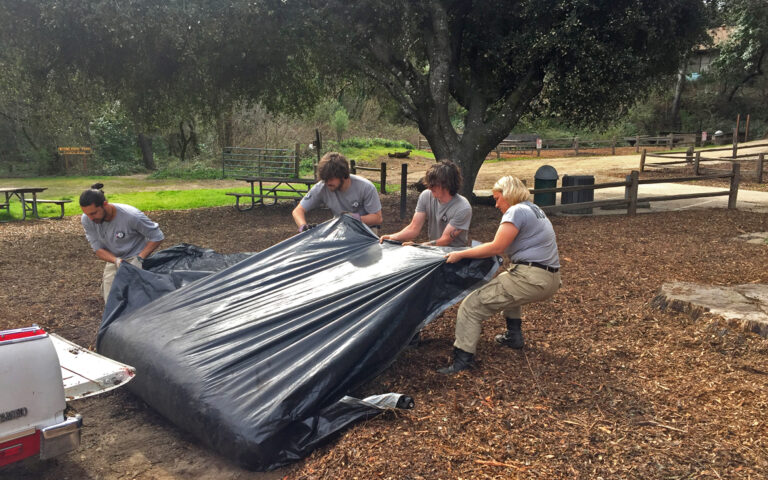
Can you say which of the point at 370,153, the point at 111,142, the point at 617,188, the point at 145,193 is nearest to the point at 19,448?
the point at 145,193

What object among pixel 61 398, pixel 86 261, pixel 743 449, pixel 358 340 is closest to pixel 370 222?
pixel 358 340

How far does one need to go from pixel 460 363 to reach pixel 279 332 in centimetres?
117

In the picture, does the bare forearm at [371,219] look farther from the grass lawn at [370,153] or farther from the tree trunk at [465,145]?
the grass lawn at [370,153]

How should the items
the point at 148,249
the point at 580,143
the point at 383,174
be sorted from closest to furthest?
1. the point at 148,249
2. the point at 383,174
3. the point at 580,143

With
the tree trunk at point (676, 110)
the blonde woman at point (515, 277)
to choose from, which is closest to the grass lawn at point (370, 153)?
the tree trunk at point (676, 110)

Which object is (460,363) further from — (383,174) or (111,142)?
(111,142)

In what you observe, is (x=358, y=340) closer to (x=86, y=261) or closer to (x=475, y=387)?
(x=475, y=387)

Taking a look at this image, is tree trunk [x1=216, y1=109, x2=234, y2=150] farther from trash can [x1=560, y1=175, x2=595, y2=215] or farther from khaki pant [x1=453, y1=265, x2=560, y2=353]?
khaki pant [x1=453, y1=265, x2=560, y2=353]

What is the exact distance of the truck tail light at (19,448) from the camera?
2486 mm

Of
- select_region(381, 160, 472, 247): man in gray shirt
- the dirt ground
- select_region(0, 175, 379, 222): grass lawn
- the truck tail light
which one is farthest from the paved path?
the truck tail light

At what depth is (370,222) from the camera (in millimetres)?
4707

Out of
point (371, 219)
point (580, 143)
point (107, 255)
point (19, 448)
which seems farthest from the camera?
point (580, 143)

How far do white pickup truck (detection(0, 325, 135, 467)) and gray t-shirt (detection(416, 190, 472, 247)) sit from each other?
258 centimetres

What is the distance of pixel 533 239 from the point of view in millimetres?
3664
